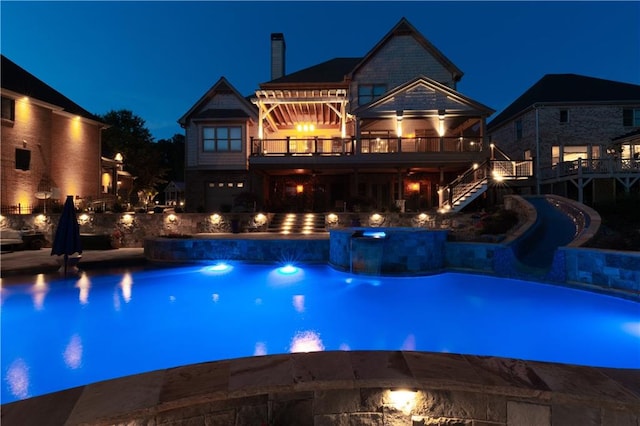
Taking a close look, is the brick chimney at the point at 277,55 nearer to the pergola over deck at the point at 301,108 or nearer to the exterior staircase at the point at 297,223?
the pergola over deck at the point at 301,108

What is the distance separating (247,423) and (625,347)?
6.42m

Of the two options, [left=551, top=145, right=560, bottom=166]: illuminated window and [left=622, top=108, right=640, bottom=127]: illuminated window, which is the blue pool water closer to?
[left=551, top=145, right=560, bottom=166]: illuminated window

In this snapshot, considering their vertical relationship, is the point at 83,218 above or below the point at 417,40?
below

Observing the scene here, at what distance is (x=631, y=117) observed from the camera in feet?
75.5

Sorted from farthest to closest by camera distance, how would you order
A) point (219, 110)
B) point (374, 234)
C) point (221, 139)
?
point (219, 110)
point (221, 139)
point (374, 234)

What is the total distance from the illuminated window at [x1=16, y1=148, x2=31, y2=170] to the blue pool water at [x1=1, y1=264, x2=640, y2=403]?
43.9ft

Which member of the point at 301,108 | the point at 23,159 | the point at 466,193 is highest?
the point at 301,108

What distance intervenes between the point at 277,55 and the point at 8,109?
17462mm

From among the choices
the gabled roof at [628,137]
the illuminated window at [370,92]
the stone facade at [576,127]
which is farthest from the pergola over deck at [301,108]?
the gabled roof at [628,137]

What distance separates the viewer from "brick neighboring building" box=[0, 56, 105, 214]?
59.9 ft

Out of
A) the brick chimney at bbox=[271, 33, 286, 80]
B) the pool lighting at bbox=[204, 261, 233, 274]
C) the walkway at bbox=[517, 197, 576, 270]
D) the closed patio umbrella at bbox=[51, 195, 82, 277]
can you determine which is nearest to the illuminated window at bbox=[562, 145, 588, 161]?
the walkway at bbox=[517, 197, 576, 270]

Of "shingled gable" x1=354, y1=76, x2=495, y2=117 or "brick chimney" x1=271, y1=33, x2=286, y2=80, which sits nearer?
"shingled gable" x1=354, y1=76, x2=495, y2=117

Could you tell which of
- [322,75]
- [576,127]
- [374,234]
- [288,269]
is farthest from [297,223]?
[576,127]

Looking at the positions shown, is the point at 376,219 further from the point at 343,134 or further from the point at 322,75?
the point at 322,75
